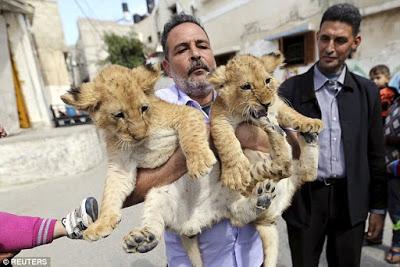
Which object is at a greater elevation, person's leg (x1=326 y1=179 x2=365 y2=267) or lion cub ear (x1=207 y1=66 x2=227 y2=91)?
lion cub ear (x1=207 y1=66 x2=227 y2=91)

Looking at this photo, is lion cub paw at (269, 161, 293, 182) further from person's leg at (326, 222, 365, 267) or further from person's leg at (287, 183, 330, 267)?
person's leg at (326, 222, 365, 267)

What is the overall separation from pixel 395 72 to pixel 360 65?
88 centimetres

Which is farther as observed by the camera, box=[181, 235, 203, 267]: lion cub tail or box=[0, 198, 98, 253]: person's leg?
box=[181, 235, 203, 267]: lion cub tail

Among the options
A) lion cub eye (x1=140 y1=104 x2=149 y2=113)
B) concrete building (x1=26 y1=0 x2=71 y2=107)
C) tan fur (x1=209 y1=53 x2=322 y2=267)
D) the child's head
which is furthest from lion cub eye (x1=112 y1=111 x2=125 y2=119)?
concrete building (x1=26 y1=0 x2=71 y2=107)

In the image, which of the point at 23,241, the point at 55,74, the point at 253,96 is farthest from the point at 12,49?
the point at 253,96

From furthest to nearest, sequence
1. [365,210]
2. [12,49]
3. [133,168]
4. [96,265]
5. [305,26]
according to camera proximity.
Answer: [12,49]
[305,26]
[96,265]
[365,210]
[133,168]

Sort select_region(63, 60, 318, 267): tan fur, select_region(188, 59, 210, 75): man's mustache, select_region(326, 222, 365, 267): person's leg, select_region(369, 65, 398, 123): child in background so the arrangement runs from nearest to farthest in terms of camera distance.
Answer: select_region(63, 60, 318, 267): tan fur < select_region(188, 59, 210, 75): man's mustache < select_region(326, 222, 365, 267): person's leg < select_region(369, 65, 398, 123): child in background

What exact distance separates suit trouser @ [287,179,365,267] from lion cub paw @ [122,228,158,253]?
1.37 meters

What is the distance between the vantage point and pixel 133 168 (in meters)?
1.77

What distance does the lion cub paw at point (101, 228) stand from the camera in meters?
1.45

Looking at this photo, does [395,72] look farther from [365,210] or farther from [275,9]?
[365,210]

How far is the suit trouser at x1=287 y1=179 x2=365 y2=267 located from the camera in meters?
2.27

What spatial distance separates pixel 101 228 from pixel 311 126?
4.22ft

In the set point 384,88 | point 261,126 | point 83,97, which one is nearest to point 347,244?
point 261,126
